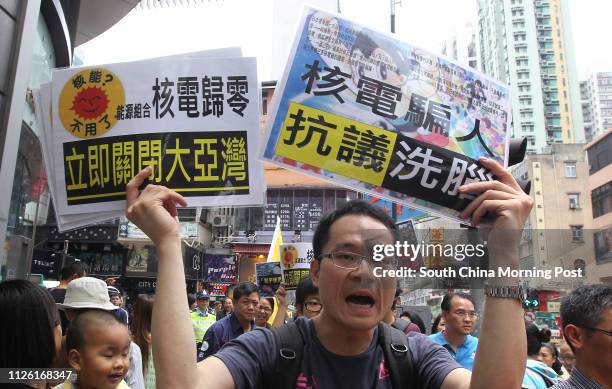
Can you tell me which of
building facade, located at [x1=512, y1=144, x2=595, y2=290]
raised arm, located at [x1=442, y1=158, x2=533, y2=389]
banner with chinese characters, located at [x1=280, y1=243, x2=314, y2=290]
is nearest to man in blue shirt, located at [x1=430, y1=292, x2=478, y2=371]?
banner with chinese characters, located at [x1=280, y1=243, x2=314, y2=290]

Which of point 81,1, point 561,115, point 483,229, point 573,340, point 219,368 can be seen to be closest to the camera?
point 219,368

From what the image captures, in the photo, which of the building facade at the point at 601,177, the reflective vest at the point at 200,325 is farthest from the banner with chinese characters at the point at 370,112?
the building facade at the point at 601,177

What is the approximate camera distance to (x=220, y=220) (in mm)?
29906

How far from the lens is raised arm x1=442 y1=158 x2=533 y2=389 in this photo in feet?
4.43

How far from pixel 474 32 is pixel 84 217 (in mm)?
105483

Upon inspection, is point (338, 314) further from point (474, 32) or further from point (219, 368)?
point (474, 32)

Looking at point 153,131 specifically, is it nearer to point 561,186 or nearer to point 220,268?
point 220,268

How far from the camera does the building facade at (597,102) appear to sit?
325ft

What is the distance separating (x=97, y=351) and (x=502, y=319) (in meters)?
1.93

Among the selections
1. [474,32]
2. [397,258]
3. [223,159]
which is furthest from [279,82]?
[474,32]

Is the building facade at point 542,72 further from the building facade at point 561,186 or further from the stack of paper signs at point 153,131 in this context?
the stack of paper signs at point 153,131

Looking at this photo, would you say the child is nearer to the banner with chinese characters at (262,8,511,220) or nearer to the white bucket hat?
the white bucket hat

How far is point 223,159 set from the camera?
7.32 ft

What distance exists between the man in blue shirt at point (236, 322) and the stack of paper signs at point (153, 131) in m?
3.15
